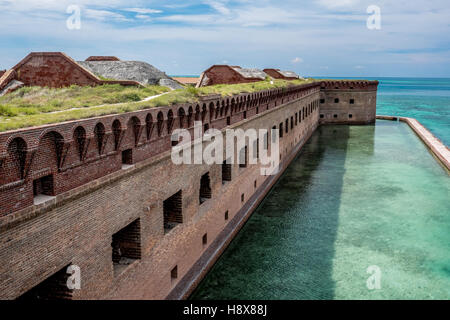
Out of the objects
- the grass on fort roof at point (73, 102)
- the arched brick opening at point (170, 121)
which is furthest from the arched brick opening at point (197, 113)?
the arched brick opening at point (170, 121)

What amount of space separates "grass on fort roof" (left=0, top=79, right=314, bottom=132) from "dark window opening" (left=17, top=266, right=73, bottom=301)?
7.05 ft

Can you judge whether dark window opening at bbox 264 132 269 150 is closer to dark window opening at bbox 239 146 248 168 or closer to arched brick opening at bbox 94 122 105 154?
dark window opening at bbox 239 146 248 168

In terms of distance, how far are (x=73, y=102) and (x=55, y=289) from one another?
3.98 metres

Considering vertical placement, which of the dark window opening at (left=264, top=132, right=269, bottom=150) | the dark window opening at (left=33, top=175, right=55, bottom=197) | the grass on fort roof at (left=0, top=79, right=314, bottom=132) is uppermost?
the grass on fort roof at (left=0, top=79, right=314, bottom=132)

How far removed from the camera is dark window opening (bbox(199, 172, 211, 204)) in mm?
11541

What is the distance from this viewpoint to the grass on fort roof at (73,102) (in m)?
6.16

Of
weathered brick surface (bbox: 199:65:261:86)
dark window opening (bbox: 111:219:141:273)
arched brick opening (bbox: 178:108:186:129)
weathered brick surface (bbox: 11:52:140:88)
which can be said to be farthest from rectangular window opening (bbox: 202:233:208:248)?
weathered brick surface (bbox: 199:65:261:86)

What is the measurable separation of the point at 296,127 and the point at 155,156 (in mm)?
20733

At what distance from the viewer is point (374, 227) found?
47.2ft

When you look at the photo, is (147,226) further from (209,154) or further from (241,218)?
(241,218)

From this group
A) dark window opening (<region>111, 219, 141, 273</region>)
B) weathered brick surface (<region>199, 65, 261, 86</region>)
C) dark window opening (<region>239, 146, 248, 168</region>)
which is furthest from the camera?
weathered brick surface (<region>199, 65, 261, 86</region>)

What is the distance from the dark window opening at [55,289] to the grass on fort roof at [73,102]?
2149 millimetres

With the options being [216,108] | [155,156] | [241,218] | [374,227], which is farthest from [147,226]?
[374,227]

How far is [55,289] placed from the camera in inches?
233
